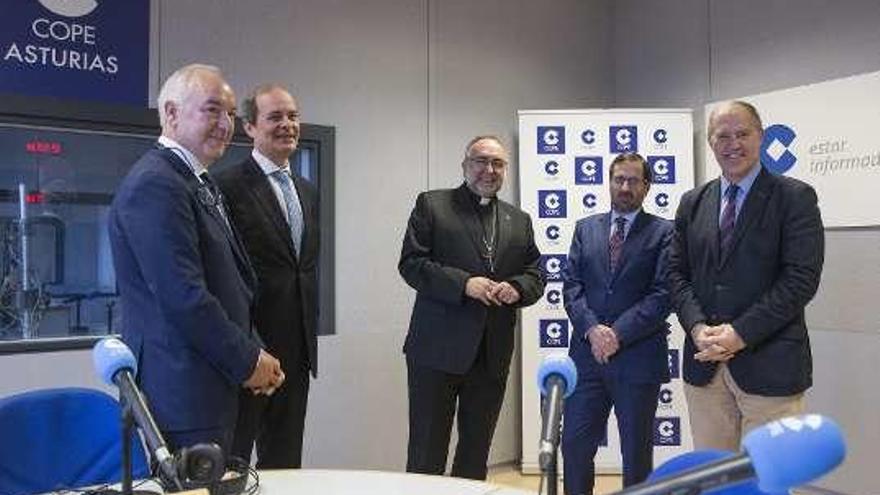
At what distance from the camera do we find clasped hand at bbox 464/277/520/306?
288cm

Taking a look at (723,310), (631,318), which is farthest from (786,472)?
(631,318)

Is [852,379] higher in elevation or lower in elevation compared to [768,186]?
lower

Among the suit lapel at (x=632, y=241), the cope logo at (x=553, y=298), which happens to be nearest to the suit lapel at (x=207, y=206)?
the suit lapel at (x=632, y=241)

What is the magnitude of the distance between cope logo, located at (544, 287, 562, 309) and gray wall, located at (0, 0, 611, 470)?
47 centimetres

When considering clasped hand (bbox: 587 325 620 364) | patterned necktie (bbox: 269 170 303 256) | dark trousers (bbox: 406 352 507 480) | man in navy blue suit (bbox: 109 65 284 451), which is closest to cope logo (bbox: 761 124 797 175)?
clasped hand (bbox: 587 325 620 364)

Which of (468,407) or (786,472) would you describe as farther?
(468,407)

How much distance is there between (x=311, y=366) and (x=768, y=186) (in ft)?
5.30

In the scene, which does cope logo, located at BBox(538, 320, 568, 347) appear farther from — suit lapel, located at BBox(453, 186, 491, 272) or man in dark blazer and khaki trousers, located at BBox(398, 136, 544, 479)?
suit lapel, located at BBox(453, 186, 491, 272)

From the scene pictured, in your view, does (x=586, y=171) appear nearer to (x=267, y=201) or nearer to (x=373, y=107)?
(x=373, y=107)

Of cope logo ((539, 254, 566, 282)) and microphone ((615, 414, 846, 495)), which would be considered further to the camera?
cope logo ((539, 254, 566, 282))

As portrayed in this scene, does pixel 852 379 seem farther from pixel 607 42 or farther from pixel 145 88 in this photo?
pixel 145 88

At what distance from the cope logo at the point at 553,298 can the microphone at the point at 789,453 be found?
3657mm

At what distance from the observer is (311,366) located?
257cm

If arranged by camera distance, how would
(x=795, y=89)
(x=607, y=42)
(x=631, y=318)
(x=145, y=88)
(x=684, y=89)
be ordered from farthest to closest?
(x=607, y=42) < (x=684, y=89) < (x=795, y=89) < (x=145, y=88) < (x=631, y=318)
